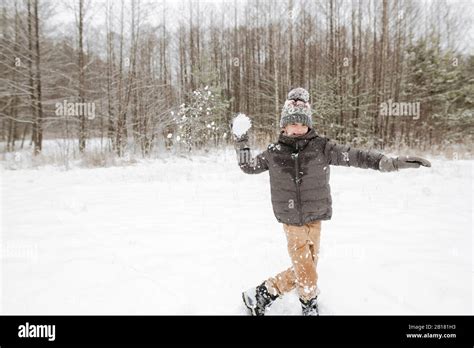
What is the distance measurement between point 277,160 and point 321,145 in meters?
0.32

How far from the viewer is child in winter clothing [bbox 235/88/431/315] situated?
2.11 metres

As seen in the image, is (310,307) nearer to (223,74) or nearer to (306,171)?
(306,171)

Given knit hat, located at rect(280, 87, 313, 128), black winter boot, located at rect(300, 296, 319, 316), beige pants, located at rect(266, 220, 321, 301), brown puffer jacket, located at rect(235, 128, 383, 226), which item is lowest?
black winter boot, located at rect(300, 296, 319, 316)

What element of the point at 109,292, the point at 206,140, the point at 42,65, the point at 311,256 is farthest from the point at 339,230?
the point at 42,65

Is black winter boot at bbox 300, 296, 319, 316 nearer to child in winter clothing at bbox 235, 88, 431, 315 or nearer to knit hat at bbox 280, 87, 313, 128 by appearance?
child in winter clothing at bbox 235, 88, 431, 315

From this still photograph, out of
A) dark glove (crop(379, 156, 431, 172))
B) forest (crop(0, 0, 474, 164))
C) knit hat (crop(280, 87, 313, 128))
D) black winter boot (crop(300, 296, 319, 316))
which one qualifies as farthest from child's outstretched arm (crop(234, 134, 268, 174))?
forest (crop(0, 0, 474, 164))

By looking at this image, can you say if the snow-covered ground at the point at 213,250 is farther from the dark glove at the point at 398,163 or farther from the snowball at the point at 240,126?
the snowball at the point at 240,126

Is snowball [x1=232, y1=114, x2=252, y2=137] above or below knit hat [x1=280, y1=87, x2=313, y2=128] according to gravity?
below

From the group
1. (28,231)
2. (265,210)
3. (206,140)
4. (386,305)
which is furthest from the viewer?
(206,140)

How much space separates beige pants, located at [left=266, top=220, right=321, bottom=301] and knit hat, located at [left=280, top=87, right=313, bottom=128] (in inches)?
27.9

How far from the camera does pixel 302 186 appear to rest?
2.14 meters

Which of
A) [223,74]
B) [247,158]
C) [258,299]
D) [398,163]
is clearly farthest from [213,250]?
[223,74]

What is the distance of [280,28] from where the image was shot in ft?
61.6
